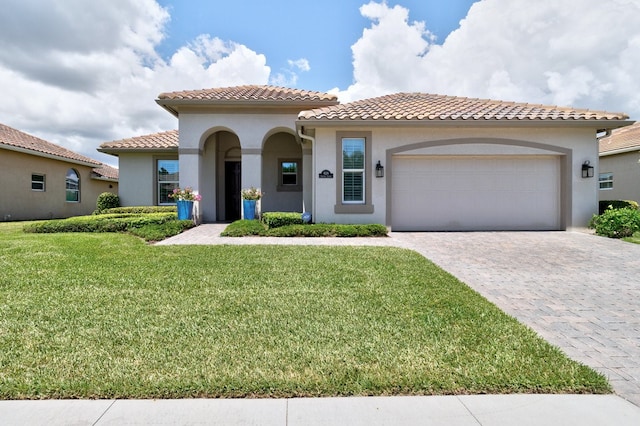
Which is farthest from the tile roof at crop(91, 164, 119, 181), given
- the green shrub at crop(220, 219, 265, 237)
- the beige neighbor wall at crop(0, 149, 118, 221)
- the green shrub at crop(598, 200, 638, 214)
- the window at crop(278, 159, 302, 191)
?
the green shrub at crop(598, 200, 638, 214)

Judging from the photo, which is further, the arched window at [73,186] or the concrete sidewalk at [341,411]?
the arched window at [73,186]

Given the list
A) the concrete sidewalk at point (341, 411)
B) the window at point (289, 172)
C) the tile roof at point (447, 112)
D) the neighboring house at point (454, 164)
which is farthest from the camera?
the window at point (289, 172)

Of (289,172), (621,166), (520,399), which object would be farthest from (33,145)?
(621,166)

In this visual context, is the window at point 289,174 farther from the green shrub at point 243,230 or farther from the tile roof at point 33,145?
the tile roof at point 33,145

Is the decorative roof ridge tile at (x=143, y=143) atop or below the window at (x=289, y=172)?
atop

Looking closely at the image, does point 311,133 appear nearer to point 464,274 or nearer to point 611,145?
point 464,274

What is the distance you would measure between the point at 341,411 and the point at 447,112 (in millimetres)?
11131

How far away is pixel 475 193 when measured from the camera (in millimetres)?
11555

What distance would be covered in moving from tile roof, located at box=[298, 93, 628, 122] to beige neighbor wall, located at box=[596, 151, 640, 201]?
300 inches

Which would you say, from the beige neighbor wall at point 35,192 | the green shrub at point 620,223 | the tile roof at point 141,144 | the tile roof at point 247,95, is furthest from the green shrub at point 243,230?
the beige neighbor wall at point 35,192

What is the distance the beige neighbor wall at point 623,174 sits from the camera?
1587 centimetres

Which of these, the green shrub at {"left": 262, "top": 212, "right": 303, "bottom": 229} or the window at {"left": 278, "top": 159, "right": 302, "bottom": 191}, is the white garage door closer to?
the green shrub at {"left": 262, "top": 212, "right": 303, "bottom": 229}

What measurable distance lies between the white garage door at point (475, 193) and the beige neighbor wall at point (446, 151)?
1.30 ft

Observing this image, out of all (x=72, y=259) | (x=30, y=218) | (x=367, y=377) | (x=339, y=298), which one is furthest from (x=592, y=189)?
(x=30, y=218)
